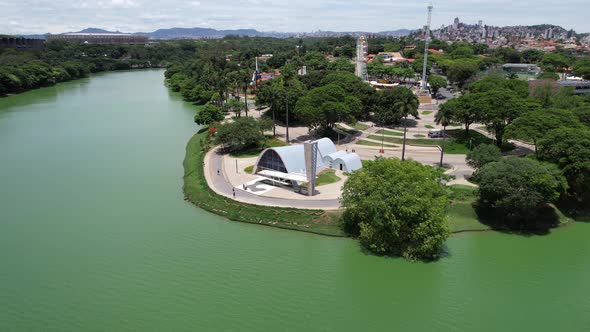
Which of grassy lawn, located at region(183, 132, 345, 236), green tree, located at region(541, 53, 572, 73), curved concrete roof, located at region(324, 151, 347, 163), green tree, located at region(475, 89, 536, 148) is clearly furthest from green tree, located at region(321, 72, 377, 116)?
green tree, located at region(541, 53, 572, 73)

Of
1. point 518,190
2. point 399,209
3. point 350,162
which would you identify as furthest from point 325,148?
point 518,190

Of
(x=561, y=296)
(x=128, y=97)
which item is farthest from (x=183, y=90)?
(x=561, y=296)

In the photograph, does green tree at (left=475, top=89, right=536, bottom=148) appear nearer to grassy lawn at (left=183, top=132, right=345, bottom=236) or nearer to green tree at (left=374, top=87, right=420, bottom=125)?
green tree at (left=374, top=87, right=420, bottom=125)

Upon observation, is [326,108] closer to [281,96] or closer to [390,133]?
[281,96]

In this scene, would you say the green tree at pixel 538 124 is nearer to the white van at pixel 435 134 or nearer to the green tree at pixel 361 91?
the white van at pixel 435 134

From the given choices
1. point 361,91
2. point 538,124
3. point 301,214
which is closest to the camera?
point 301,214

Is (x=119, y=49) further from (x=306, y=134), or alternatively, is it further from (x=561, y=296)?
A: (x=561, y=296)
